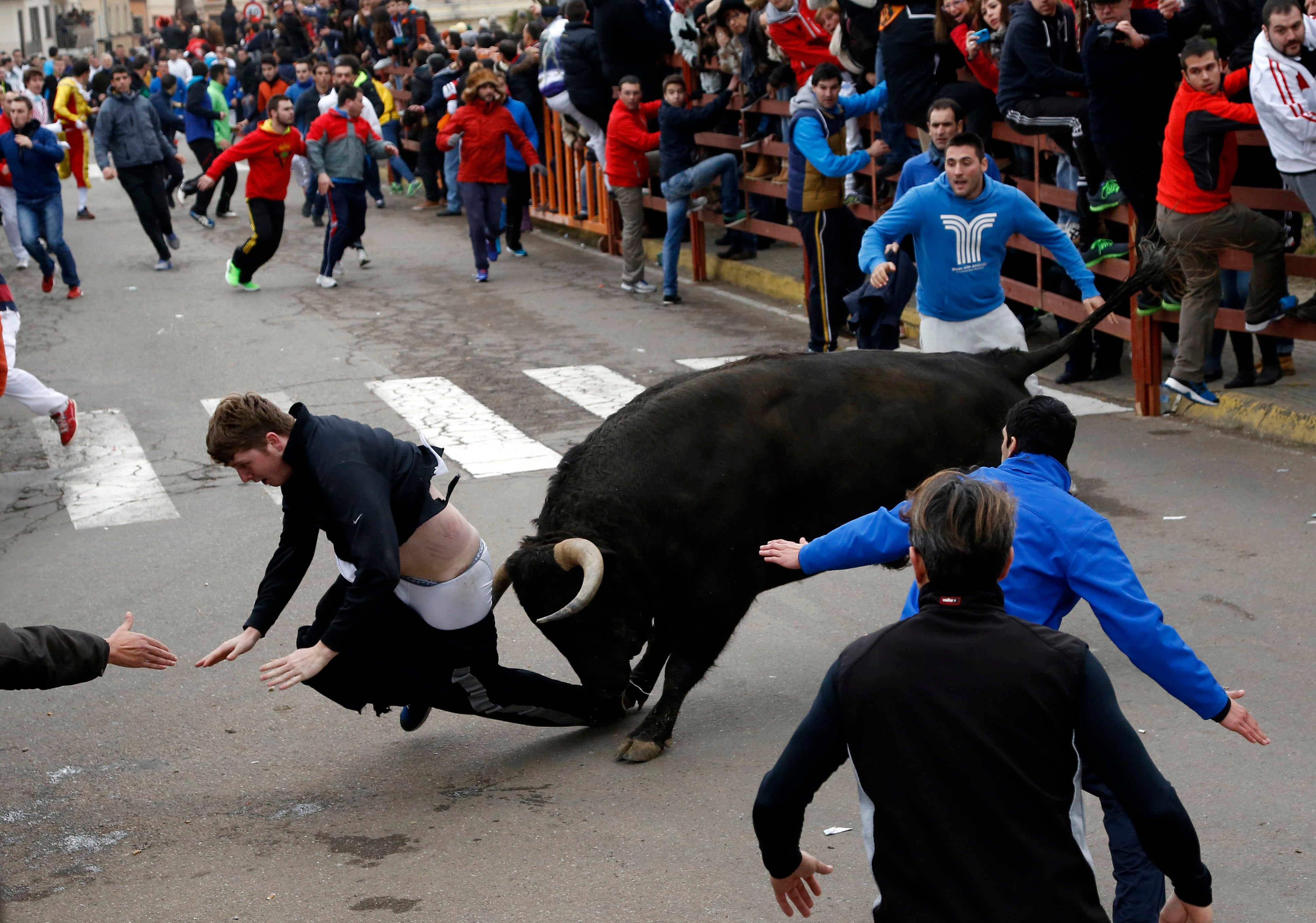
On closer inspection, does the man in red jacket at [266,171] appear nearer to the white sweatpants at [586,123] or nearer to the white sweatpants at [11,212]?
the white sweatpants at [11,212]

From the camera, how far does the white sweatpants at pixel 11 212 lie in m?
16.5

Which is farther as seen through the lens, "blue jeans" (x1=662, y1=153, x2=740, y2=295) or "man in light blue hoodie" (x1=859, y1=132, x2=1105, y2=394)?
"blue jeans" (x1=662, y1=153, x2=740, y2=295)

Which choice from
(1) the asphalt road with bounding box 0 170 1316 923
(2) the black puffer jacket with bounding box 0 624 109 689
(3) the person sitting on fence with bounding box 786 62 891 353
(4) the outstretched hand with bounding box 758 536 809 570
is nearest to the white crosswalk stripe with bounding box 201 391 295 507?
(1) the asphalt road with bounding box 0 170 1316 923

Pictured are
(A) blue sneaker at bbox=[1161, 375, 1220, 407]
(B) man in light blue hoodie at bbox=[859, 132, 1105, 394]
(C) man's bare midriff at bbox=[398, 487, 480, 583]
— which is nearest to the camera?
(C) man's bare midriff at bbox=[398, 487, 480, 583]

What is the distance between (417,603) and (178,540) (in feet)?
12.6

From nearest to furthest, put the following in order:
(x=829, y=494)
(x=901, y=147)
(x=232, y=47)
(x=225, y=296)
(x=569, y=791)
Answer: (x=569, y=791) → (x=829, y=494) → (x=901, y=147) → (x=225, y=296) → (x=232, y=47)

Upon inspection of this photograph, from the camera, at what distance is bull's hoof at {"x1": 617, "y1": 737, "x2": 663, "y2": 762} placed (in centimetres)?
551

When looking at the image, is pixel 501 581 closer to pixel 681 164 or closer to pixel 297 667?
pixel 297 667

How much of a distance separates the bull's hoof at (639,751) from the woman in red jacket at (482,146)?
11.5m

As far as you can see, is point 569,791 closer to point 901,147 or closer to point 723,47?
point 901,147

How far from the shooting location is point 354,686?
17.7 feet

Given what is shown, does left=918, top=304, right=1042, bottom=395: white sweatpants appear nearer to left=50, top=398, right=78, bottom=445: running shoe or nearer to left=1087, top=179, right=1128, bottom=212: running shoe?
left=1087, top=179, right=1128, bottom=212: running shoe

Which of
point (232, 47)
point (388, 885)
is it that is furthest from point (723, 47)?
point (232, 47)

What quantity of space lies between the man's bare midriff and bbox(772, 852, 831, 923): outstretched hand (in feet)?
8.29
